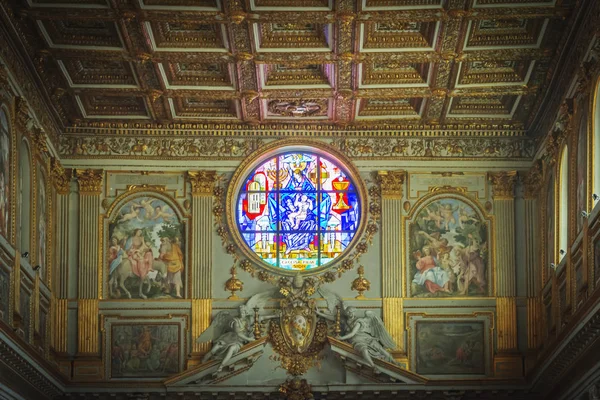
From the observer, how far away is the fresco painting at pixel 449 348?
34.4 meters

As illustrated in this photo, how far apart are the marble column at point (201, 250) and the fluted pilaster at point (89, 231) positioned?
2.29 metres

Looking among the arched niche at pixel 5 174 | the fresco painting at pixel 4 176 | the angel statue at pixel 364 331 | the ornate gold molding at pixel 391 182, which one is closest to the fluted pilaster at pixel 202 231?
the angel statue at pixel 364 331

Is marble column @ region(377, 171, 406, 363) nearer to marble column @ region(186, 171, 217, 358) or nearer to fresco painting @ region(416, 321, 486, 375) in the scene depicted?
fresco painting @ region(416, 321, 486, 375)

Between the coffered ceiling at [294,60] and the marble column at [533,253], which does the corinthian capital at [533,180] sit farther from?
the coffered ceiling at [294,60]

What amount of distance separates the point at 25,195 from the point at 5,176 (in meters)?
2.41

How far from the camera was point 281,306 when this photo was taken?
34.4 m

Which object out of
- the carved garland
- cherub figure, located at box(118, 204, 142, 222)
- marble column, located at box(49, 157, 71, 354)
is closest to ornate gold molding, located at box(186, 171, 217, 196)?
the carved garland

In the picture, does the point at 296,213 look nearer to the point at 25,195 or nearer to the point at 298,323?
the point at 298,323

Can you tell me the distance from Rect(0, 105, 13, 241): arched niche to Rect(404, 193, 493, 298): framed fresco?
10.3m

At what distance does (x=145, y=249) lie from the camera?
1379 inches

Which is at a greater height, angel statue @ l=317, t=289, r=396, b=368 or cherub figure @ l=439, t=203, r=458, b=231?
cherub figure @ l=439, t=203, r=458, b=231

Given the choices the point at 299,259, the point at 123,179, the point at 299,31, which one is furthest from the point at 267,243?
the point at 299,31

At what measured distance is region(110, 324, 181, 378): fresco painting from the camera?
3434 cm

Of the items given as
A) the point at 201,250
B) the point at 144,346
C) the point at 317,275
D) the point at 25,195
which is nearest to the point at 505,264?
the point at 317,275
